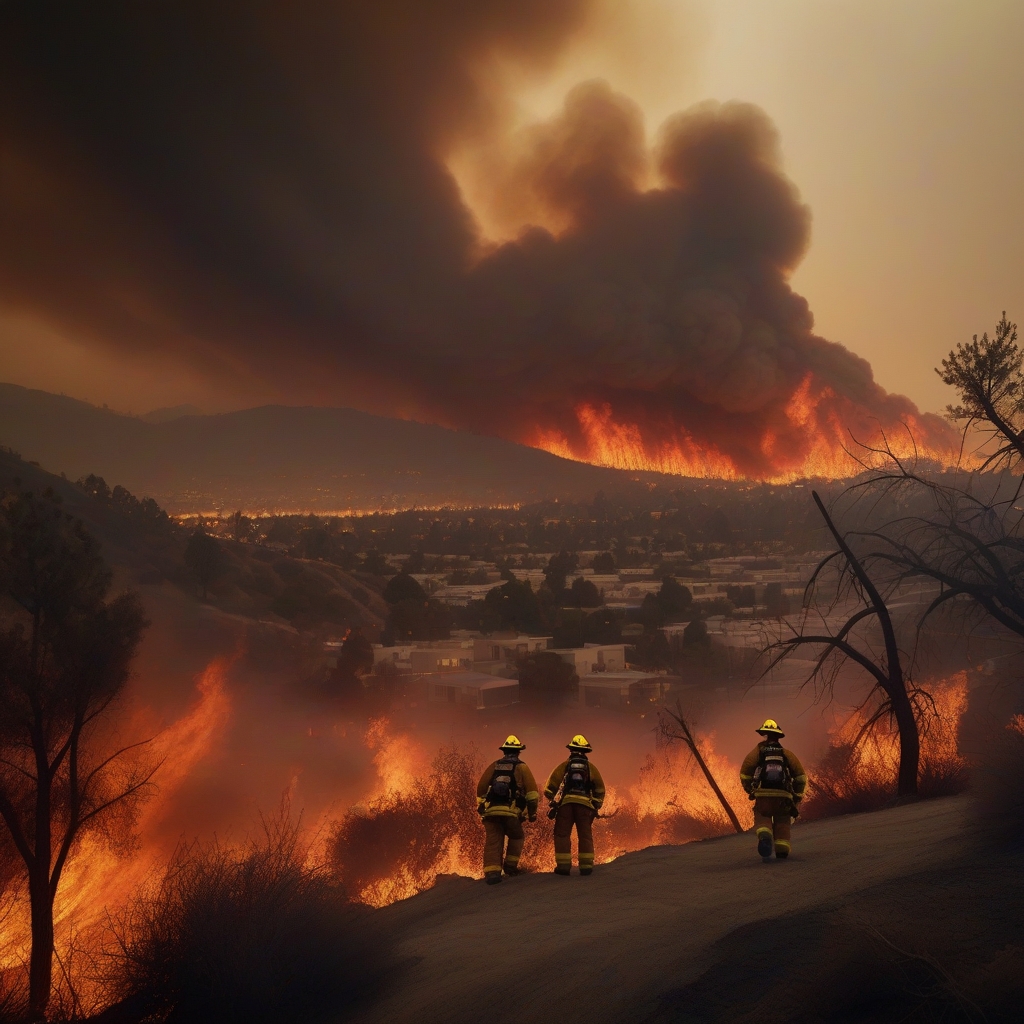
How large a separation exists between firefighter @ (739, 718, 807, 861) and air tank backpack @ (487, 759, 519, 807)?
8.45 ft

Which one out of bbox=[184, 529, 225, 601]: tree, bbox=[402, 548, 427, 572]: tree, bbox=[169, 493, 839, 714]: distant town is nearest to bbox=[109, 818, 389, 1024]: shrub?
bbox=[169, 493, 839, 714]: distant town

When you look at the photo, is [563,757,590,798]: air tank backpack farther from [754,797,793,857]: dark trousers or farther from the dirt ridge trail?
[754,797,793,857]: dark trousers

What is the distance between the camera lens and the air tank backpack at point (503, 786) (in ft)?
33.5

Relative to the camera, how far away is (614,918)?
25.8 feet

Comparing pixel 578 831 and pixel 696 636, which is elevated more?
pixel 696 636

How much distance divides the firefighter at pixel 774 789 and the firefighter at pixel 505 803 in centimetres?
242

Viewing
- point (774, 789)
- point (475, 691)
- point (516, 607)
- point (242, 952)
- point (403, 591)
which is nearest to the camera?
point (242, 952)

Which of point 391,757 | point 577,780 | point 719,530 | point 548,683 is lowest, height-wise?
point 577,780

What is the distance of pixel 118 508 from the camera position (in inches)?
3396

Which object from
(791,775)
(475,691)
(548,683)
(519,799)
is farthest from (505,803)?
(548,683)

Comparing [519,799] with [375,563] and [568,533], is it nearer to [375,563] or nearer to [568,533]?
[375,563]

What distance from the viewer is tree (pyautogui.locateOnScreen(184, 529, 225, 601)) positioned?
81812mm

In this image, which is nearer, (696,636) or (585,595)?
(696,636)

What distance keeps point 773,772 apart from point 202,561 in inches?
3127
